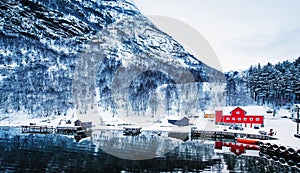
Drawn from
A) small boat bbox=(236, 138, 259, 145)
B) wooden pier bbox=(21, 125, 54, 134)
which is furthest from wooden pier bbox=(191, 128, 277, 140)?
wooden pier bbox=(21, 125, 54, 134)

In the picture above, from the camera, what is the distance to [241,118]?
9106 cm

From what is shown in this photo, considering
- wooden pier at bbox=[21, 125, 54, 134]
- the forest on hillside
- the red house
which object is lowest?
wooden pier at bbox=[21, 125, 54, 134]

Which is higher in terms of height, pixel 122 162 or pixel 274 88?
pixel 274 88

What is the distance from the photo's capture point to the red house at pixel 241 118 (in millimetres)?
87838

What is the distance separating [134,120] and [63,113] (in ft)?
121

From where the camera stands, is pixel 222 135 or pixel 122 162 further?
pixel 222 135

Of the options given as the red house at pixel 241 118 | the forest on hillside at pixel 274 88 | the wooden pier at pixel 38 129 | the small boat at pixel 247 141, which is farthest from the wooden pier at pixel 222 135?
the forest on hillside at pixel 274 88

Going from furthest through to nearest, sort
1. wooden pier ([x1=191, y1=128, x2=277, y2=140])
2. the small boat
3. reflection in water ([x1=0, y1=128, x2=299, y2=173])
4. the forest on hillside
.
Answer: the forest on hillside < wooden pier ([x1=191, y1=128, x2=277, y2=140]) < the small boat < reflection in water ([x1=0, y1=128, x2=299, y2=173])

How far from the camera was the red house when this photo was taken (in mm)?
87838

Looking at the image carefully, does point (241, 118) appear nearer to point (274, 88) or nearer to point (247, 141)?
point (247, 141)

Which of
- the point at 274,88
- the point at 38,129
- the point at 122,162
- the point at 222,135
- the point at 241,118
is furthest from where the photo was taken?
the point at 274,88

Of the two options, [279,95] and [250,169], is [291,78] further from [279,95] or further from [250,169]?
[250,169]

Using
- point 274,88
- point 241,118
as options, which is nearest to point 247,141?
point 241,118

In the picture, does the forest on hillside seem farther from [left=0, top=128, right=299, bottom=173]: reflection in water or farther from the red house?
[left=0, top=128, right=299, bottom=173]: reflection in water
